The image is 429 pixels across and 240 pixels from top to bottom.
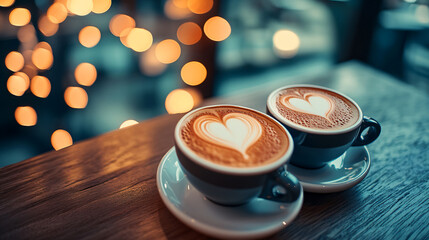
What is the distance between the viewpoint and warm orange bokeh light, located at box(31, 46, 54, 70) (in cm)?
136

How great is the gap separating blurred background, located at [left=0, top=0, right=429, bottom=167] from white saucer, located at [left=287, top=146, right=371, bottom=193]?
112 cm

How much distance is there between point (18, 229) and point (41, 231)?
0.03m

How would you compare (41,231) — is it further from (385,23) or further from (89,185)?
(385,23)

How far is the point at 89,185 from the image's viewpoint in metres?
0.55

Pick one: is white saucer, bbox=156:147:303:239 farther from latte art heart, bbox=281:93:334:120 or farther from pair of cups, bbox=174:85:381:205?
latte art heart, bbox=281:93:334:120

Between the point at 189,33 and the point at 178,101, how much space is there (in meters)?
0.37

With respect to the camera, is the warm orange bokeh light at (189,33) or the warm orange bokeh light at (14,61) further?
the warm orange bokeh light at (189,33)

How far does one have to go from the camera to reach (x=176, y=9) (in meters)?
1.55

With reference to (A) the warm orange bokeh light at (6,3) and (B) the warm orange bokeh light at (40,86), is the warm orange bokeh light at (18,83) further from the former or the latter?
(A) the warm orange bokeh light at (6,3)

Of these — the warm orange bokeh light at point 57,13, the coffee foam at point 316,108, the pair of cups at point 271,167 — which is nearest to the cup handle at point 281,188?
the pair of cups at point 271,167

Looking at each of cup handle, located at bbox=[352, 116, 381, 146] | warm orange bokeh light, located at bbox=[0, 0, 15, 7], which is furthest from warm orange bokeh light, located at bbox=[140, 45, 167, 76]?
cup handle, located at bbox=[352, 116, 381, 146]

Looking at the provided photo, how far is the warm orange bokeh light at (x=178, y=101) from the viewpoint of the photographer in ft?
5.83

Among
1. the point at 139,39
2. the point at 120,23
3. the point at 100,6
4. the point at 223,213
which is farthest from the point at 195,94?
the point at 223,213

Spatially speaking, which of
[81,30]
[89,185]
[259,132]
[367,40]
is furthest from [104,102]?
[367,40]
